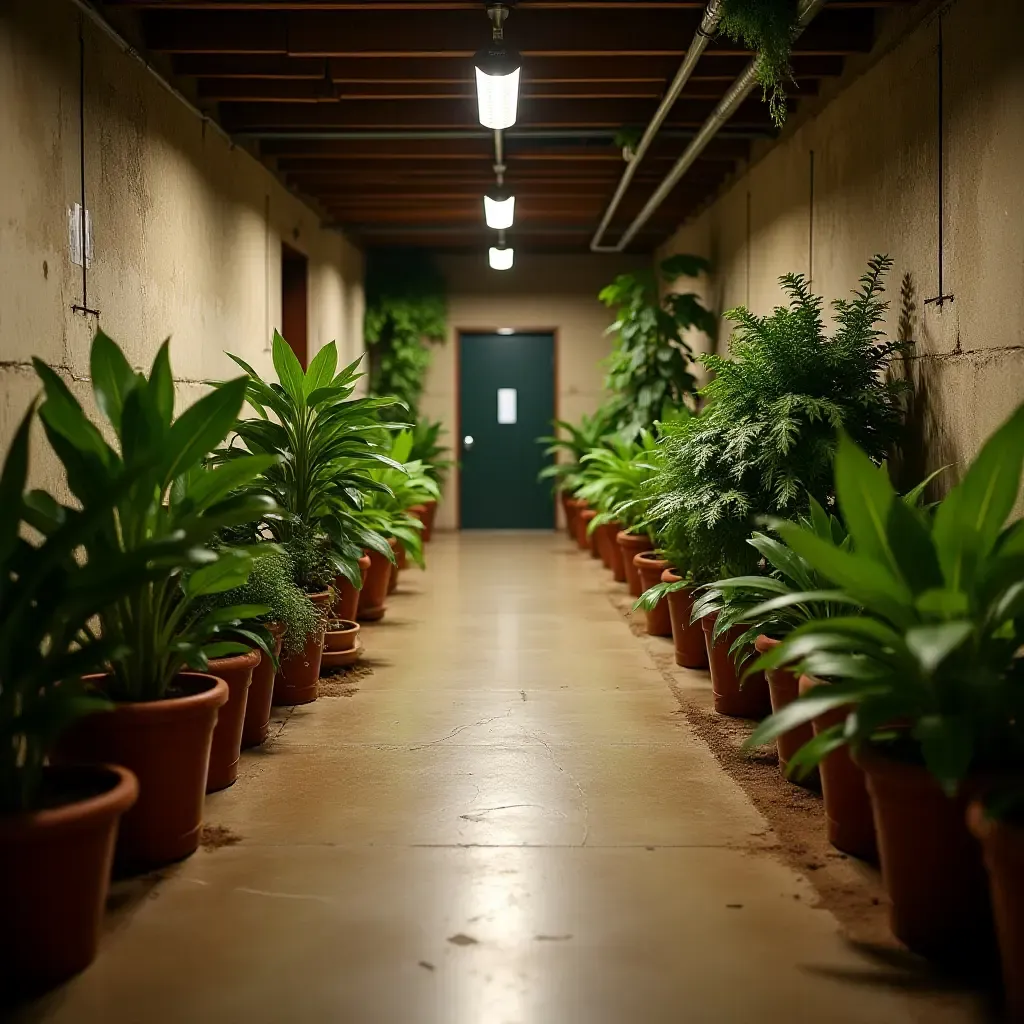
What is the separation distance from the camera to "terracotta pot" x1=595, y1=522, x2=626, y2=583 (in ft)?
25.3

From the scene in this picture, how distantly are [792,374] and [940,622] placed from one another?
2064 millimetres

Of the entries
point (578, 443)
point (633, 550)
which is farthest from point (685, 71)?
point (578, 443)

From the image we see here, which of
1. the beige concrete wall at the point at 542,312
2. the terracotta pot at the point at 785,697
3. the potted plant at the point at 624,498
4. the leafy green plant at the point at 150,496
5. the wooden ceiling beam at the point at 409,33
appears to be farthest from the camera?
the beige concrete wall at the point at 542,312

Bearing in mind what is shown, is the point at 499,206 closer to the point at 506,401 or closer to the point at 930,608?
the point at 506,401

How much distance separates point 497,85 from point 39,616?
2849 millimetres

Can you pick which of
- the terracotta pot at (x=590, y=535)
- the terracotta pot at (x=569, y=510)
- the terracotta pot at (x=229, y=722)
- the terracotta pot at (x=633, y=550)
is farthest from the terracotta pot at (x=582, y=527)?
the terracotta pot at (x=229, y=722)

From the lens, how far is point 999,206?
3354mm

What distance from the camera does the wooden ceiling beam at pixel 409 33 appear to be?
15.1 ft

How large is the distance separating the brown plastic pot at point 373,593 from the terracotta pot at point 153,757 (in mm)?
3388

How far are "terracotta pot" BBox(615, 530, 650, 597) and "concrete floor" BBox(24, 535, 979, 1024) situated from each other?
2.48m

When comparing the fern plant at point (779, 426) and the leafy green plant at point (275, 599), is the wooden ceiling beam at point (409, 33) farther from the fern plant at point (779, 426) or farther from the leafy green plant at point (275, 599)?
the leafy green plant at point (275, 599)

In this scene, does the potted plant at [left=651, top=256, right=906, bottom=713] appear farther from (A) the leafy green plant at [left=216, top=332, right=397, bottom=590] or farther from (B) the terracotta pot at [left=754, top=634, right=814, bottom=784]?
(A) the leafy green plant at [left=216, top=332, right=397, bottom=590]

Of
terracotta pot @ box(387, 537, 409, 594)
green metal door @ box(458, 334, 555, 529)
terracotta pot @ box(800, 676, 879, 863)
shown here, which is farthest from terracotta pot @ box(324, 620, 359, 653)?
green metal door @ box(458, 334, 555, 529)

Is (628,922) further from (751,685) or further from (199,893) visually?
(751,685)
